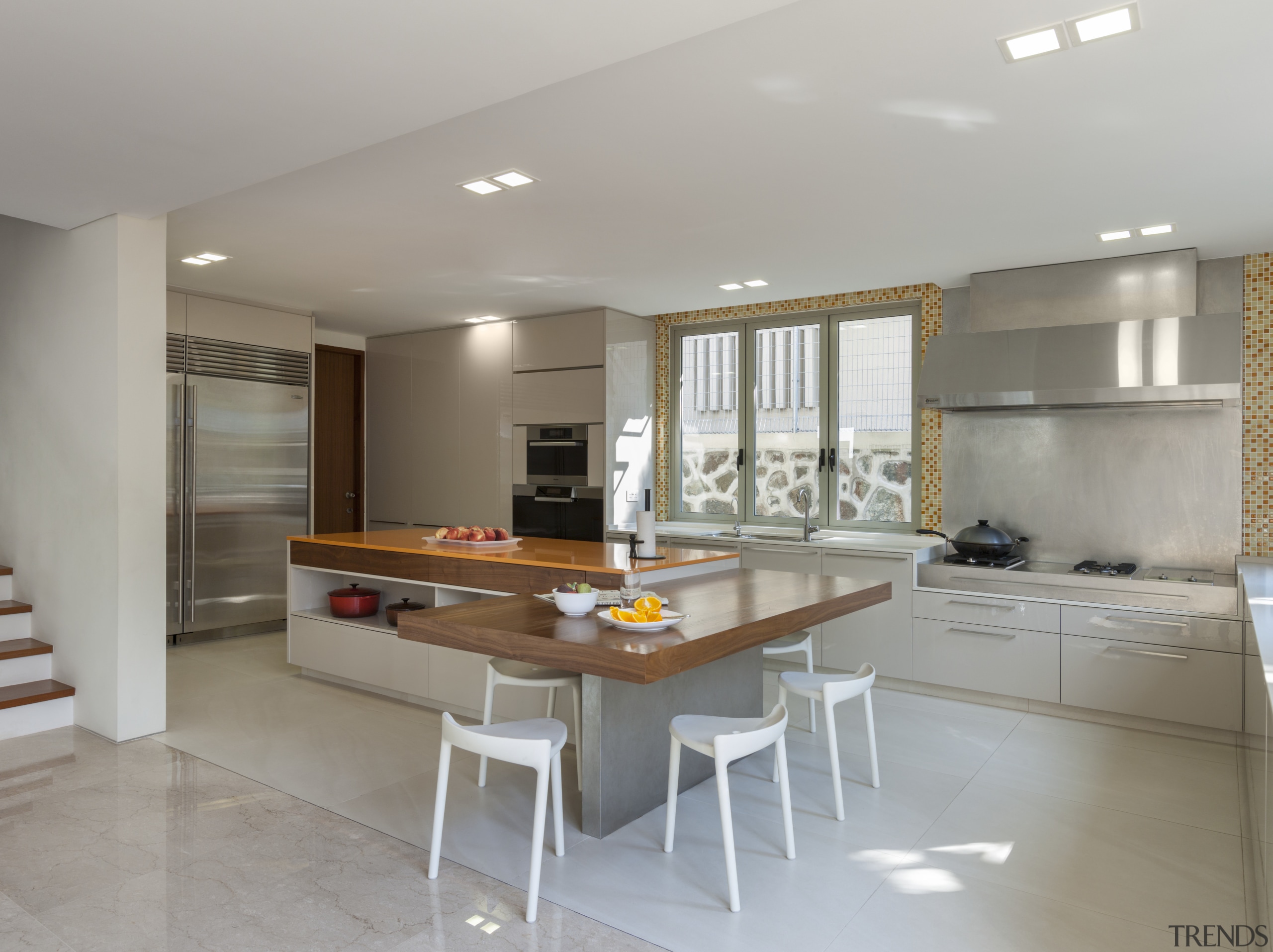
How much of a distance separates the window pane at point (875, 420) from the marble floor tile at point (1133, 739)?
5.45 feet

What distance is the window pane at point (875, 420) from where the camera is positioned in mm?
5305

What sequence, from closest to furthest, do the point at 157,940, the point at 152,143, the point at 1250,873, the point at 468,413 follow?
1. the point at 157,940
2. the point at 1250,873
3. the point at 152,143
4. the point at 468,413

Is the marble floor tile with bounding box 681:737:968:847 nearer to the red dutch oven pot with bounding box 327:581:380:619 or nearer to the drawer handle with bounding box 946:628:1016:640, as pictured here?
the drawer handle with bounding box 946:628:1016:640

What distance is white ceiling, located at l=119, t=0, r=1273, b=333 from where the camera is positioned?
220 cm

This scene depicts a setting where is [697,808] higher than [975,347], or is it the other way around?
[975,347]

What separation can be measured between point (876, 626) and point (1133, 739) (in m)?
1.32

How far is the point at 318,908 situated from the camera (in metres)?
2.23

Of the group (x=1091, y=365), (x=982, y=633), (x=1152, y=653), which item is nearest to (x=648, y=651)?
(x=982, y=633)

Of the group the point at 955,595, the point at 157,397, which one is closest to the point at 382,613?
the point at 157,397

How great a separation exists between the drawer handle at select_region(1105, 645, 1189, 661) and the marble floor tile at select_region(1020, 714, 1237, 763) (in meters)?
0.37

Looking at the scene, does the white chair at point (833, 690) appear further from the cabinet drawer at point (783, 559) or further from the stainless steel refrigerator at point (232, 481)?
the stainless steel refrigerator at point (232, 481)

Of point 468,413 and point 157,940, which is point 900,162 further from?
point 468,413

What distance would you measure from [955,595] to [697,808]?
2136mm

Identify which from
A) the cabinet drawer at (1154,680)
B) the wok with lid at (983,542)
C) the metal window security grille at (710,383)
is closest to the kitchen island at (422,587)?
the wok with lid at (983,542)
